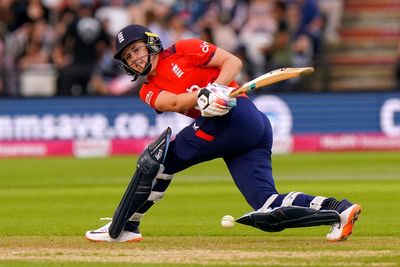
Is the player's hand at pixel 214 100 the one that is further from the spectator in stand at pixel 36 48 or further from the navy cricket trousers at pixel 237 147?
the spectator in stand at pixel 36 48

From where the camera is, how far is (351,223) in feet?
24.8

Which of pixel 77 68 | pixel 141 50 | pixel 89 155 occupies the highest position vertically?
pixel 141 50

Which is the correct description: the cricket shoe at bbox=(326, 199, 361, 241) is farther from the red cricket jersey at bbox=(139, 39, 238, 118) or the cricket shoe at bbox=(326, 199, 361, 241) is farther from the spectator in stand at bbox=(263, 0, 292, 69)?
the spectator in stand at bbox=(263, 0, 292, 69)

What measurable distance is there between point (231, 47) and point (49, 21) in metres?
3.65

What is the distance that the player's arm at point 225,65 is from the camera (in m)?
7.58

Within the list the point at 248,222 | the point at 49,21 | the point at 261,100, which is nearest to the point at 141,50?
the point at 248,222

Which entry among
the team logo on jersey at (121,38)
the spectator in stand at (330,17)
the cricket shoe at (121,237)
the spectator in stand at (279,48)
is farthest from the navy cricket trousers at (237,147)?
the spectator in stand at (330,17)

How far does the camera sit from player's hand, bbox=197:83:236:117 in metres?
7.25

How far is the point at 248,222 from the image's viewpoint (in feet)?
25.2

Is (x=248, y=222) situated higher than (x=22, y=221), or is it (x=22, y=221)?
(x=248, y=222)

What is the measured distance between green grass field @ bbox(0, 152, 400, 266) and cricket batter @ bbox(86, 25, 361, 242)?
0.28 metres

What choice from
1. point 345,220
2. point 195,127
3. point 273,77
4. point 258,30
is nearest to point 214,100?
point 195,127

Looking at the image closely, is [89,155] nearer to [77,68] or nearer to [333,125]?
[77,68]

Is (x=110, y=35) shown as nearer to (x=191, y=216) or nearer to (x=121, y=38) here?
(x=191, y=216)
